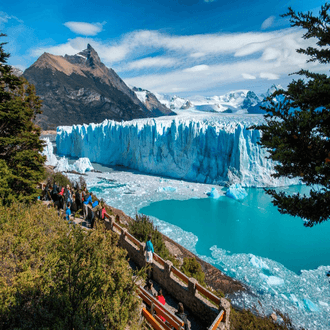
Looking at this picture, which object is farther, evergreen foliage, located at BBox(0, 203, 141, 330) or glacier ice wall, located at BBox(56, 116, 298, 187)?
glacier ice wall, located at BBox(56, 116, 298, 187)

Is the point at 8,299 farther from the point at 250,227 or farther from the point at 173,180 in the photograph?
the point at 173,180

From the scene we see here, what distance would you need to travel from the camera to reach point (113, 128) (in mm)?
34500

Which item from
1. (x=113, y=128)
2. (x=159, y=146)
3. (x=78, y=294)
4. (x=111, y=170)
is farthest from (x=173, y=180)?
(x=78, y=294)

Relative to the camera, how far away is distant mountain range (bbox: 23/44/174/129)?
90106 mm

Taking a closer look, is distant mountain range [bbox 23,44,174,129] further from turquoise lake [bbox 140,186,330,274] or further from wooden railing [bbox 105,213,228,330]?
wooden railing [bbox 105,213,228,330]

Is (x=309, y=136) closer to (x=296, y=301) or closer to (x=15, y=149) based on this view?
(x=296, y=301)

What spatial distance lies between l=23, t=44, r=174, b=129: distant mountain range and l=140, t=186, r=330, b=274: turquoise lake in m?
76.3

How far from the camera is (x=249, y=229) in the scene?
1509 cm

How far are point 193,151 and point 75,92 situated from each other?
9455 cm

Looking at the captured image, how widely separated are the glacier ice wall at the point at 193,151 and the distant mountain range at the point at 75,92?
58606 millimetres

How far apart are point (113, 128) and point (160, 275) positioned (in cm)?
3109

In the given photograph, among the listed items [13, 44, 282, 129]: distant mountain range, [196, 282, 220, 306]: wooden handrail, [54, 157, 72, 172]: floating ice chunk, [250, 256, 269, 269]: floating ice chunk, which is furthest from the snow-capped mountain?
[196, 282, 220, 306]: wooden handrail

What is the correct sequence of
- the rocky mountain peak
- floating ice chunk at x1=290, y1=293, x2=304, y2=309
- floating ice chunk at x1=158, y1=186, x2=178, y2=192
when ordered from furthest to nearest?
the rocky mountain peak < floating ice chunk at x1=158, y1=186, x2=178, y2=192 < floating ice chunk at x1=290, y1=293, x2=304, y2=309

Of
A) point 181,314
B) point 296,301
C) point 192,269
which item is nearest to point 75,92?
point 192,269
